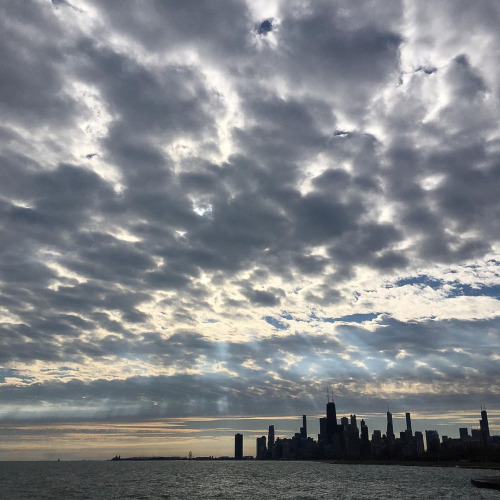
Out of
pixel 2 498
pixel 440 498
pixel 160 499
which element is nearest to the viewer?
pixel 440 498

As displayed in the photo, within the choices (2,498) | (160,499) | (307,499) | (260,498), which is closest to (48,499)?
(2,498)

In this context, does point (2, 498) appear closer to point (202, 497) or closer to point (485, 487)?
point (202, 497)

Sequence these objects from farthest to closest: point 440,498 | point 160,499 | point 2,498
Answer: point 2,498 < point 160,499 < point 440,498

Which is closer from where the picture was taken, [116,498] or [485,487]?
[116,498]

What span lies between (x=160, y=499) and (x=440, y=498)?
60.5m

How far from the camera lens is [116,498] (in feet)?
367

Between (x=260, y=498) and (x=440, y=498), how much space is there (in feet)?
126

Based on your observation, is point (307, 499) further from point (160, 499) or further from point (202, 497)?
point (160, 499)

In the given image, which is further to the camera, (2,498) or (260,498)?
(2,498)

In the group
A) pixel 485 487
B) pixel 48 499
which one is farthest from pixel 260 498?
pixel 485 487

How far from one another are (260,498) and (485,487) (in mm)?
60059

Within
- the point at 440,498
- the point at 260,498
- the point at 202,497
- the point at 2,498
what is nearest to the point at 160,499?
the point at 202,497

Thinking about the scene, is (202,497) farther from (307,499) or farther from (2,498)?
(2,498)

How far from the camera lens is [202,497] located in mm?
112812
